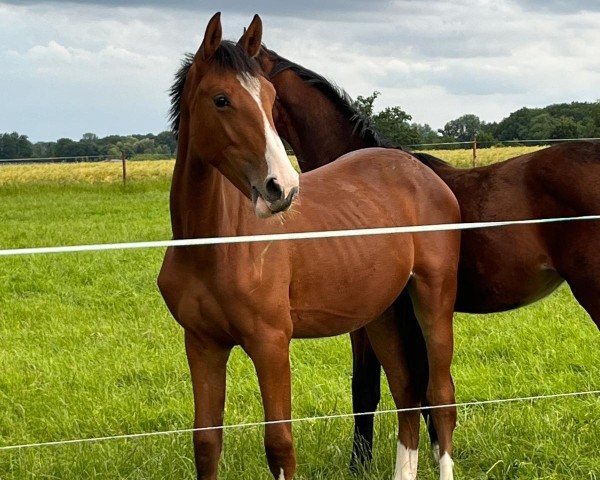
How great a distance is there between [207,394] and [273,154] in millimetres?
1005

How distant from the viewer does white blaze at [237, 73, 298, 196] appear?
254 centimetres

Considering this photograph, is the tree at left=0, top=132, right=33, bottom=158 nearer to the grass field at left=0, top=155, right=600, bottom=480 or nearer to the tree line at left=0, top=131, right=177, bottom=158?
the tree line at left=0, top=131, right=177, bottom=158

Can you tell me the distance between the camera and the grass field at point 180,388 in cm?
378

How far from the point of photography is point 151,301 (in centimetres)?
739

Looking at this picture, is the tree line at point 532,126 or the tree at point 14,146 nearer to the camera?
the tree line at point 532,126

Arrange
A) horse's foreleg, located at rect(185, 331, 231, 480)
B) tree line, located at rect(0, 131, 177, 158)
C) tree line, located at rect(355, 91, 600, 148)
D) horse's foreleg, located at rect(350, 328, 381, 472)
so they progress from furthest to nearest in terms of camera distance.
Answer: tree line, located at rect(355, 91, 600, 148) < tree line, located at rect(0, 131, 177, 158) < horse's foreleg, located at rect(350, 328, 381, 472) < horse's foreleg, located at rect(185, 331, 231, 480)

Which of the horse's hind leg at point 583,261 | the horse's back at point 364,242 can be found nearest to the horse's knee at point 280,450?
the horse's back at point 364,242

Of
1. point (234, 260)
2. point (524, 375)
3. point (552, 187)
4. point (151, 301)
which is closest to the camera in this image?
point (234, 260)

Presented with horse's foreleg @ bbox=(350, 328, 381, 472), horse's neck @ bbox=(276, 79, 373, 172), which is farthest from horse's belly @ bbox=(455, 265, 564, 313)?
horse's neck @ bbox=(276, 79, 373, 172)

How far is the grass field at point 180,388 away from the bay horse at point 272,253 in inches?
20.9

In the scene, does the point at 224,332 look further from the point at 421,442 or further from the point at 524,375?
the point at 524,375

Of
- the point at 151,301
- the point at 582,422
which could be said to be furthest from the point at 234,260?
the point at 151,301

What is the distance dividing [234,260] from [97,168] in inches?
800

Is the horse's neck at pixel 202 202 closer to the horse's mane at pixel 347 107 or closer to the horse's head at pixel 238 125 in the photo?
the horse's head at pixel 238 125
